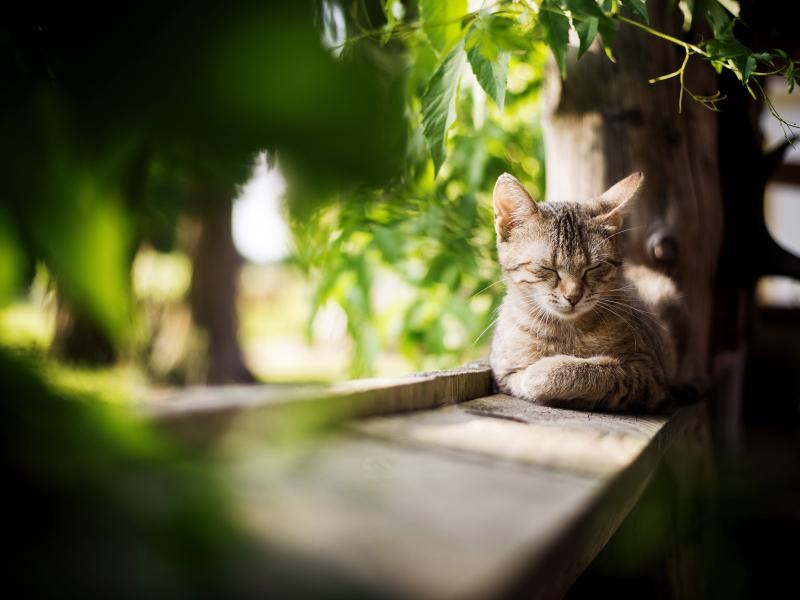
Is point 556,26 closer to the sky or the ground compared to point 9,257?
closer to the sky

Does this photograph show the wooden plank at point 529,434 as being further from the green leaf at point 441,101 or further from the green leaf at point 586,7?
the green leaf at point 586,7

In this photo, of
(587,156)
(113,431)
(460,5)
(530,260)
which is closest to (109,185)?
(113,431)

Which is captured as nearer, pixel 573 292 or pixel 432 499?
pixel 432 499

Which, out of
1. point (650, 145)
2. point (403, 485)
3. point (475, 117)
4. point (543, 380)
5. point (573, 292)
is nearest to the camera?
point (403, 485)

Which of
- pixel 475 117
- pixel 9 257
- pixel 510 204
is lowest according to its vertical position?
pixel 9 257

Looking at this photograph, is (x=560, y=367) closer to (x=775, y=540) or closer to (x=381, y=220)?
(x=381, y=220)

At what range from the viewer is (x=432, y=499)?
519 mm

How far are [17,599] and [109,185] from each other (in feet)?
0.66

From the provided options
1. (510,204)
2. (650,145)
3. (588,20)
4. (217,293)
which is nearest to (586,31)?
(588,20)

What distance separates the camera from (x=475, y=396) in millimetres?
1361

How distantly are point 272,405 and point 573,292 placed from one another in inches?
52.6

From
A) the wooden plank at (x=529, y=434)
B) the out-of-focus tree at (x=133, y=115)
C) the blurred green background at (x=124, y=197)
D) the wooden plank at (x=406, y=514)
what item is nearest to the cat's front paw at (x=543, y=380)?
the wooden plank at (x=529, y=434)

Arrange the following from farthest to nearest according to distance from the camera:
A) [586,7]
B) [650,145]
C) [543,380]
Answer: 1. [650,145]
2. [543,380]
3. [586,7]

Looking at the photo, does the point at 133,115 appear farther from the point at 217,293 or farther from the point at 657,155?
the point at 217,293
